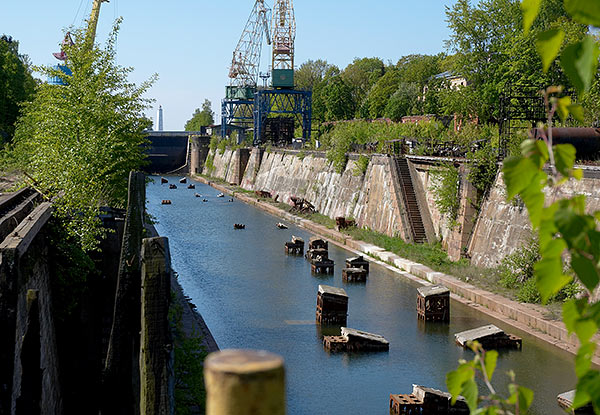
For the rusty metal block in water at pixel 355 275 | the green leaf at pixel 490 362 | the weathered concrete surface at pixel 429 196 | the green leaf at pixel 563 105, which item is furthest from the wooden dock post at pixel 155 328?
the weathered concrete surface at pixel 429 196

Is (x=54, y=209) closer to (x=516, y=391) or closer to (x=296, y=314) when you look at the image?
(x=296, y=314)

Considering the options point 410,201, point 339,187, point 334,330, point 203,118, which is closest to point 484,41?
point 339,187

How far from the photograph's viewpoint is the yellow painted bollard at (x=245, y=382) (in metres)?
1.32

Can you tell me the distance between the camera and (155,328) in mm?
5926

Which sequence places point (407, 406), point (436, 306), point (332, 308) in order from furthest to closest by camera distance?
point (436, 306) → point (332, 308) → point (407, 406)

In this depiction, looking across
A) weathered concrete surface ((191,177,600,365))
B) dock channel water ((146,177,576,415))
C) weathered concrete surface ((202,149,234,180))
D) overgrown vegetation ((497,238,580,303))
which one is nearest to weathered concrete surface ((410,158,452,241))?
weathered concrete surface ((191,177,600,365))

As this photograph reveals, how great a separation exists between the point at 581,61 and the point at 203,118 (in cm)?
12879

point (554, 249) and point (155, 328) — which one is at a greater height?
point (554, 249)

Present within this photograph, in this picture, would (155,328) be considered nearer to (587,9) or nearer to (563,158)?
(563,158)

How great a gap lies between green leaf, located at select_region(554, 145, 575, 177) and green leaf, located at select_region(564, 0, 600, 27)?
0.31 meters

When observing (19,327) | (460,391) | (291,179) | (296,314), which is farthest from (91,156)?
(291,179)

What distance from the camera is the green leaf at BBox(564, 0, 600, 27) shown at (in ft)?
5.11

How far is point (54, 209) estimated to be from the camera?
12.3 meters

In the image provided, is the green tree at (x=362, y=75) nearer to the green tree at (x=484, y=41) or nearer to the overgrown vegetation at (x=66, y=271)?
the green tree at (x=484, y=41)
